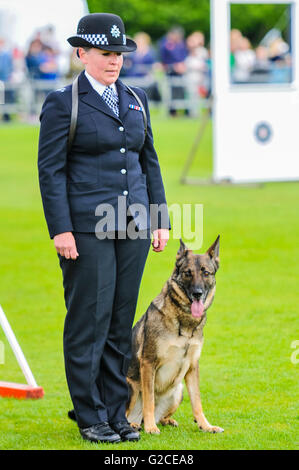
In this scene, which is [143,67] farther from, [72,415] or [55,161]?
[55,161]

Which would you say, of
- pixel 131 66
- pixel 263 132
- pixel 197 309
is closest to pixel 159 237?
pixel 197 309

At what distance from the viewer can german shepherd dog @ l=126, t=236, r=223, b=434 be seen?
5.16 metres

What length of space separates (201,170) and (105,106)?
1304 cm

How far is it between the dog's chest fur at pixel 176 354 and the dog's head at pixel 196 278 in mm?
156

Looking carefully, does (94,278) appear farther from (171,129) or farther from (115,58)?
(171,129)

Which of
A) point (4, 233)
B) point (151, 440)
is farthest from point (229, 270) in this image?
point (151, 440)

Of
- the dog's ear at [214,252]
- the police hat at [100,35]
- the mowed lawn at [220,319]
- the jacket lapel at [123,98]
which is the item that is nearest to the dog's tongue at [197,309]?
the dog's ear at [214,252]

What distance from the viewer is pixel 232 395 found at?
6062 mm

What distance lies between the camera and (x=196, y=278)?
512 centimetres

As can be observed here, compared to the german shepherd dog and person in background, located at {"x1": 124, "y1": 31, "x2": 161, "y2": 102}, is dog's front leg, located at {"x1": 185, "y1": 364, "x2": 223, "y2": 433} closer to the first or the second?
the german shepherd dog

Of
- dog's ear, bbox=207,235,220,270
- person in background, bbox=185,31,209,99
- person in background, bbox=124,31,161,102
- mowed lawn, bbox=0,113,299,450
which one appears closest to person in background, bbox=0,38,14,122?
person in background, bbox=124,31,161,102

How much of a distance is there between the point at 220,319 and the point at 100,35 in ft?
12.2

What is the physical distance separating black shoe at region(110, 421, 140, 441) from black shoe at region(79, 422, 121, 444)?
0.06 meters

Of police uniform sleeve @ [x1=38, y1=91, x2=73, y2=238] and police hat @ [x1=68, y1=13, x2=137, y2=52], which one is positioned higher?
police hat @ [x1=68, y1=13, x2=137, y2=52]
